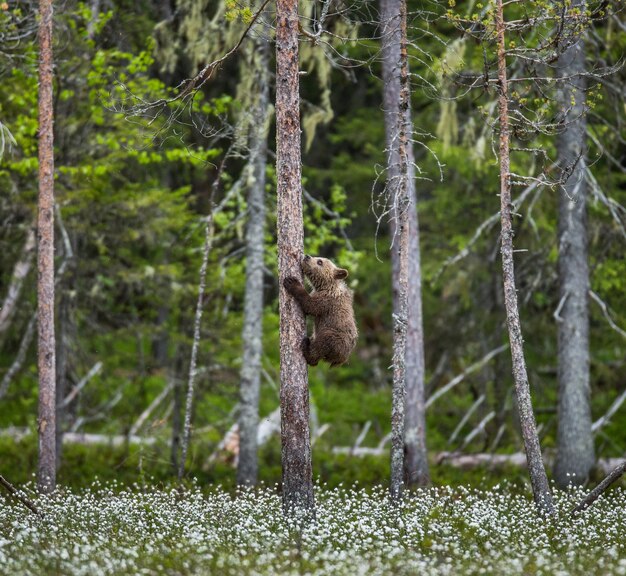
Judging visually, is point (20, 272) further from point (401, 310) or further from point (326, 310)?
point (326, 310)

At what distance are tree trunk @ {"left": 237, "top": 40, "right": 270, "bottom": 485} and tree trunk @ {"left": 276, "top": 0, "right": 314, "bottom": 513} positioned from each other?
5.56 metres

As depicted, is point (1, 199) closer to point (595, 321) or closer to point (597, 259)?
point (597, 259)

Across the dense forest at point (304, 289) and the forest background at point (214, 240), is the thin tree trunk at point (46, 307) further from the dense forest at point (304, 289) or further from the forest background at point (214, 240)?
the forest background at point (214, 240)

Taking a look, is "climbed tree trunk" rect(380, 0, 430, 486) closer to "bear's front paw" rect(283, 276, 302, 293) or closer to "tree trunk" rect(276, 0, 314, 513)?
"tree trunk" rect(276, 0, 314, 513)

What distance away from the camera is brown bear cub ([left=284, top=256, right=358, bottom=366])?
1133cm

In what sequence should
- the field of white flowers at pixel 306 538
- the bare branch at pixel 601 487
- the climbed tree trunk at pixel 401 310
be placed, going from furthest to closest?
the climbed tree trunk at pixel 401 310 < the bare branch at pixel 601 487 < the field of white flowers at pixel 306 538

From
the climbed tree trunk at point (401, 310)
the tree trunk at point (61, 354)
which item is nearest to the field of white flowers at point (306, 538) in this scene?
the climbed tree trunk at point (401, 310)

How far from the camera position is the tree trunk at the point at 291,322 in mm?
11305

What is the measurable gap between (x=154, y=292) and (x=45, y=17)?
5835 millimetres

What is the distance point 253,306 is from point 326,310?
582 centimetres

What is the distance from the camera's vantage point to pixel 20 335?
66.5 feet

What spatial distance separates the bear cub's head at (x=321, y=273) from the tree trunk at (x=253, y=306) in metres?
5.48

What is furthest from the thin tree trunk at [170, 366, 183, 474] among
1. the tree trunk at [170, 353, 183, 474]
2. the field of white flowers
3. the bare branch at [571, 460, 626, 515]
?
the bare branch at [571, 460, 626, 515]

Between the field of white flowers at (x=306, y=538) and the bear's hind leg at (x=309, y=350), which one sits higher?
the bear's hind leg at (x=309, y=350)
